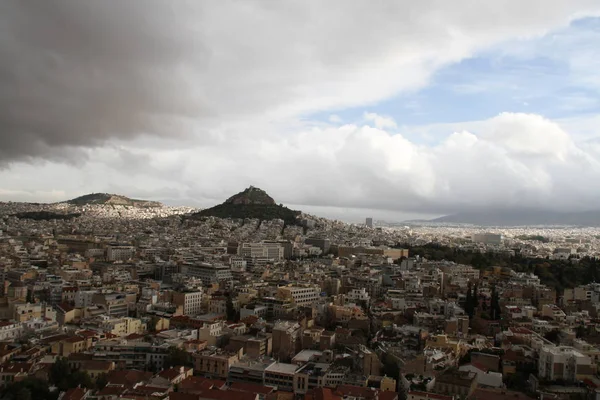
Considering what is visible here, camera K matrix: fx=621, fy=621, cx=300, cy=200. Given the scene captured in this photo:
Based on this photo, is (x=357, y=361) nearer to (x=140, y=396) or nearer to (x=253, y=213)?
(x=140, y=396)

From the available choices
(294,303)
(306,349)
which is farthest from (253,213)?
(306,349)

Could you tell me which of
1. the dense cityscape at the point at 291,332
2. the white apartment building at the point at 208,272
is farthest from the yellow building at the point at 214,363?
the white apartment building at the point at 208,272

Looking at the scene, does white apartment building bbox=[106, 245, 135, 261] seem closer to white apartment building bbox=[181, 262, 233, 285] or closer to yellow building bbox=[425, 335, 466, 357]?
white apartment building bbox=[181, 262, 233, 285]

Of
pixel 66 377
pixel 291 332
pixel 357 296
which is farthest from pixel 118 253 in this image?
pixel 66 377

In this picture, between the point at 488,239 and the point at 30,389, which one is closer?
the point at 30,389

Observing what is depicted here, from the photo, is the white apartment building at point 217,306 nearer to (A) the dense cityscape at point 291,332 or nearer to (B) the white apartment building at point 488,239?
(A) the dense cityscape at point 291,332

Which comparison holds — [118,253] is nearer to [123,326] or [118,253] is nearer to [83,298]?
[83,298]
